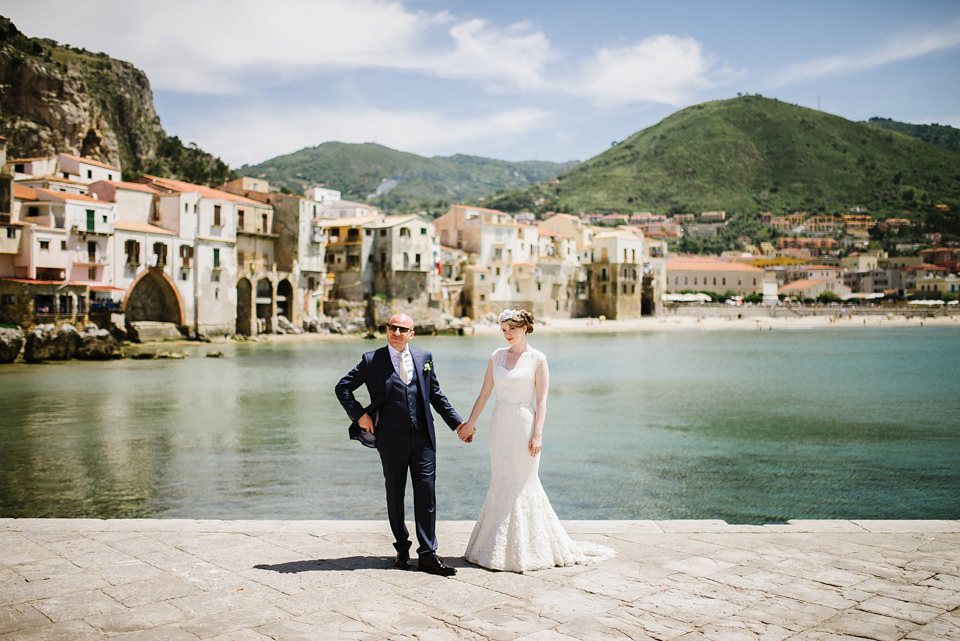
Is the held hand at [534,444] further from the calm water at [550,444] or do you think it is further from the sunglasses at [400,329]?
the calm water at [550,444]

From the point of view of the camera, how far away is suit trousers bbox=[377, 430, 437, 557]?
224 inches

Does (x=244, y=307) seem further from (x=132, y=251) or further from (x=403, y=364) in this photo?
(x=403, y=364)

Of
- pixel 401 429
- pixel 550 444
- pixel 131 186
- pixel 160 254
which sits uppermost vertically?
pixel 131 186

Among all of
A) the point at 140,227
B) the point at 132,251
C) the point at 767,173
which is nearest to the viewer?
the point at 132,251

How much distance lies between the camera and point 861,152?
180625 mm

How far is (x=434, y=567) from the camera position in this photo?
5504 mm

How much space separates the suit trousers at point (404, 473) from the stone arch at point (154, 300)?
4619 centimetres

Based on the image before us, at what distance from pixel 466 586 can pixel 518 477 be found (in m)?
0.91

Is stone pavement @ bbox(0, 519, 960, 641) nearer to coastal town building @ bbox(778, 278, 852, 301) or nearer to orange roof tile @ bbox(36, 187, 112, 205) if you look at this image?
orange roof tile @ bbox(36, 187, 112, 205)

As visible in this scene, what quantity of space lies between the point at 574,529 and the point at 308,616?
292 centimetres

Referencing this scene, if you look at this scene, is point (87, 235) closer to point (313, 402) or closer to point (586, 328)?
point (313, 402)

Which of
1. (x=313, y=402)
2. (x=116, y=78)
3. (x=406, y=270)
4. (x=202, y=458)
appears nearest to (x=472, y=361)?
(x=313, y=402)

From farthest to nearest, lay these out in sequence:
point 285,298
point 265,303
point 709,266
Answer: point 709,266
point 285,298
point 265,303

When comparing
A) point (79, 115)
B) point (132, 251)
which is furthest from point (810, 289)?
point (79, 115)
